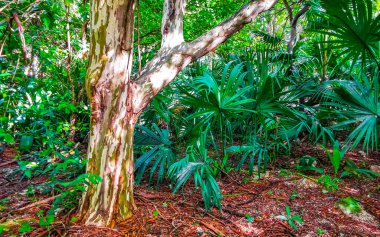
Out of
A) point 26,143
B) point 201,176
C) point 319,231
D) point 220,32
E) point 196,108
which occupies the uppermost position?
point 220,32

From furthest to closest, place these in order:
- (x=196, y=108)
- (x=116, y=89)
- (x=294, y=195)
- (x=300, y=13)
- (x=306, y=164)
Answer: (x=300, y=13) → (x=306, y=164) → (x=196, y=108) → (x=294, y=195) → (x=116, y=89)

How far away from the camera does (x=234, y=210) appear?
247 cm

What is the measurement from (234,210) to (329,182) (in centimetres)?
139

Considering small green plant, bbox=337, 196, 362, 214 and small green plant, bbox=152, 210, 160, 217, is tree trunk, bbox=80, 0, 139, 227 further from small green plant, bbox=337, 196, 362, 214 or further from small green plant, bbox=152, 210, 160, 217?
small green plant, bbox=337, 196, 362, 214

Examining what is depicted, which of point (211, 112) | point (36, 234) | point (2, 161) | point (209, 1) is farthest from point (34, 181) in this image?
point (209, 1)

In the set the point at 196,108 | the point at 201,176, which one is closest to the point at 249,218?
the point at 201,176

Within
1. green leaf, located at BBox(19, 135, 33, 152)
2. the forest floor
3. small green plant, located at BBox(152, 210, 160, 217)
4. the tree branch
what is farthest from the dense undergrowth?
the tree branch

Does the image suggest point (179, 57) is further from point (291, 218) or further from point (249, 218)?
point (291, 218)

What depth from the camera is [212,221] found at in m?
2.22

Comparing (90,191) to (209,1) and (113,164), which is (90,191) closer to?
(113,164)

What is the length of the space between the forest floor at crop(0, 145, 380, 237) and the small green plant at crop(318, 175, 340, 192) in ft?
0.23

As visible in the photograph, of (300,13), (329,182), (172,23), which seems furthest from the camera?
(300,13)

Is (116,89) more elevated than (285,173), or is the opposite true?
(116,89)

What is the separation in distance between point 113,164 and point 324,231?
1890 millimetres
